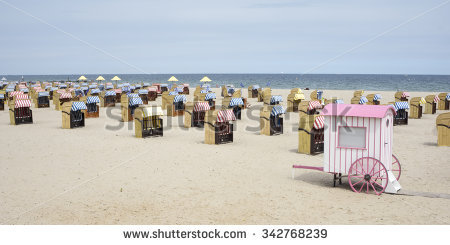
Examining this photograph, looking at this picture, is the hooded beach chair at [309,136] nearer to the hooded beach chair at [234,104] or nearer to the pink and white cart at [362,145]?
the pink and white cart at [362,145]

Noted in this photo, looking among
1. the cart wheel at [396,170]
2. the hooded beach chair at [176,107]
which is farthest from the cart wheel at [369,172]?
the hooded beach chair at [176,107]

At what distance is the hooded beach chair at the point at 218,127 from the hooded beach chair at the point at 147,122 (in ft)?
9.02

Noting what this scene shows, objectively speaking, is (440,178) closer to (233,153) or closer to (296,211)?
(296,211)

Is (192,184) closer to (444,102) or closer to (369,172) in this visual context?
(369,172)

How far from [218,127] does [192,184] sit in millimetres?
6060

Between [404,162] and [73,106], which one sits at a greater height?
[73,106]

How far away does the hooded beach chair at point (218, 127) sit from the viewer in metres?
15.7

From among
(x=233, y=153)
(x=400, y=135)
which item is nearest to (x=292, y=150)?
(x=233, y=153)

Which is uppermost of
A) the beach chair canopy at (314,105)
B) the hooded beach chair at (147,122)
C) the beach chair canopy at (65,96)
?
the beach chair canopy at (65,96)

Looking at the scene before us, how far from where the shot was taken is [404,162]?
1241 cm

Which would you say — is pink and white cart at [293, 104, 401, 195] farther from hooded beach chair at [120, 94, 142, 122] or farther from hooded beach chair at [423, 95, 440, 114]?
hooded beach chair at [423, 95, 440, 114]

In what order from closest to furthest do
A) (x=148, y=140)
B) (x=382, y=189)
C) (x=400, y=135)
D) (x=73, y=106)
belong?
(x=382, y=189) → (x=148, y=140) → (x=400, y=135) → (x=73, y=106)

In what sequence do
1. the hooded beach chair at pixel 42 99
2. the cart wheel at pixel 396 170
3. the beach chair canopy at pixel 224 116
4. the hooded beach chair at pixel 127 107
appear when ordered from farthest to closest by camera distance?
the hooded beach chair at pixel 42 99, the hooded beach chair at pixel 127 107, the beach chair canopy at pixel 224 116, the cart wheel at pixel 396 170
